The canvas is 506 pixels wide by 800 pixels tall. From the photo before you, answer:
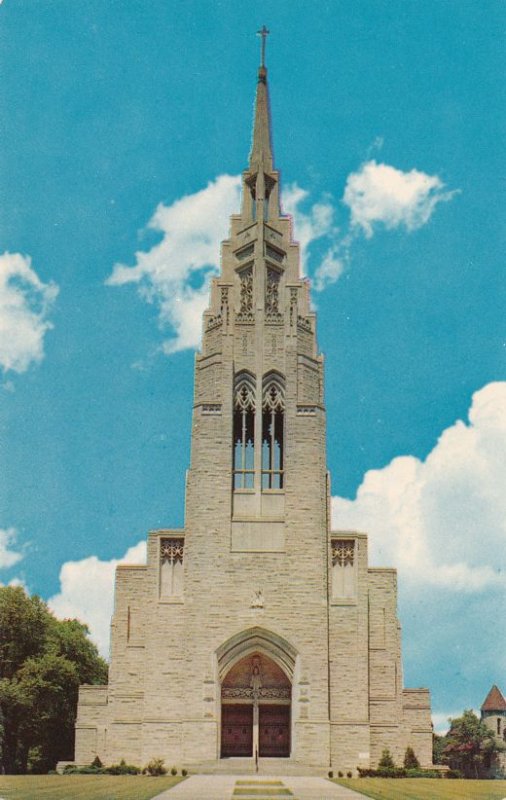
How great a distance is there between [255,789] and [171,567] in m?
13.7

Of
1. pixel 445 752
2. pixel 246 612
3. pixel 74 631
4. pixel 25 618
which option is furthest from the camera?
pixel 445 752

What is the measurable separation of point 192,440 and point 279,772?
42.3 ft

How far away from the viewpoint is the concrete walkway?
23.4 m

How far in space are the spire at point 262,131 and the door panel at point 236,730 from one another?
75.5ft

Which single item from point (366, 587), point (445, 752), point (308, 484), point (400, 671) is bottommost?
point (445, 752)

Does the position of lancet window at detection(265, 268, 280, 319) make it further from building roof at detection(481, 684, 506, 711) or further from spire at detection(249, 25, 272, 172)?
building roof at detection(481, 684, 506, 711)

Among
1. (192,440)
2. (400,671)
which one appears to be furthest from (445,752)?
(192,440)

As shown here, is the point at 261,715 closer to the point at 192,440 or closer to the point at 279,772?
the point at 279,772

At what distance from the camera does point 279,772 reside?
3484 centimetres

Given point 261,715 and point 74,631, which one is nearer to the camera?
point 261,715

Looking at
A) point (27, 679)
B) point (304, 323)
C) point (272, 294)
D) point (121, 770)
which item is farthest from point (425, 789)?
point (27, 679)

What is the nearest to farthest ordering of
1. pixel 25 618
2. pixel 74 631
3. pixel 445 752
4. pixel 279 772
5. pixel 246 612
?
pixel 279 772 → pixel 246 612 → pixel 25 618 → pixel 74 631 → pixel 445 752

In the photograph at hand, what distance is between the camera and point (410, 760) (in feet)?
122

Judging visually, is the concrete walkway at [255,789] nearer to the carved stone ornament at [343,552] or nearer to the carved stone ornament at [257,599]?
the carved stone ornament at [257,599]
